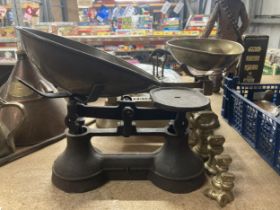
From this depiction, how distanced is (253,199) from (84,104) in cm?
42

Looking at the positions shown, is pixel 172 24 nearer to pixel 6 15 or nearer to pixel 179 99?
pixel 6 15

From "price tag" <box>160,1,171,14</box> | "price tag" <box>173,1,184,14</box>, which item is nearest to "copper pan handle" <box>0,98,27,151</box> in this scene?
"price tag" <box>160,1,171,14</box>

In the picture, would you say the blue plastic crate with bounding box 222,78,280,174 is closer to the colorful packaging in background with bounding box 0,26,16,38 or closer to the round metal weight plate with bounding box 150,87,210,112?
the round metal weight plate with bounding box 150,87,210,112

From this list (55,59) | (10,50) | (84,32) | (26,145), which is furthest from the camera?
(84,32)

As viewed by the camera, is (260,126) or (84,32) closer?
(260,126)

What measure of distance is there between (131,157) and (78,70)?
0.84 ft

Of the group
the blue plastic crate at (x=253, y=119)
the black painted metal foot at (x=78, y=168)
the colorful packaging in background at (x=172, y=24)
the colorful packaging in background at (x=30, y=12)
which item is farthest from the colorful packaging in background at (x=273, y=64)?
the colorful packaging in background at (x=30, y=12)

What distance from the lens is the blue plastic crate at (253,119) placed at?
0.65 metres

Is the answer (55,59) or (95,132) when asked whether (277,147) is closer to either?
(95,132)

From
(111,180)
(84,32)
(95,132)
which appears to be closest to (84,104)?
(95,132)

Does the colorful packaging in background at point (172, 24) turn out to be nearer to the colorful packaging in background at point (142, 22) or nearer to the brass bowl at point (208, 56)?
the colorful packaging in background at point (142, 22)

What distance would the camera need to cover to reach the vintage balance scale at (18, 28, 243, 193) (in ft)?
1.73

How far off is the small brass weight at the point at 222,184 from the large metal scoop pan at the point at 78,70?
0.73ft

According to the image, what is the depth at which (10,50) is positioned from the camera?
74.4 inches
